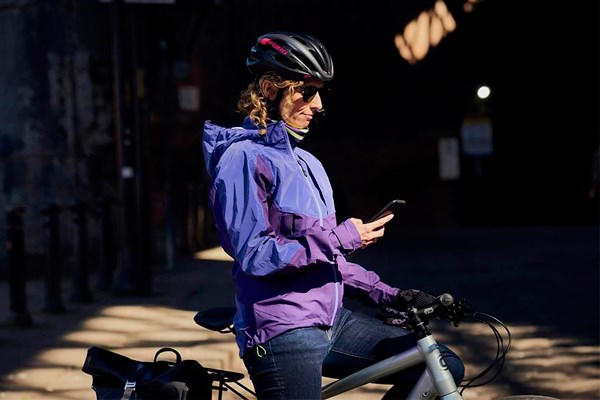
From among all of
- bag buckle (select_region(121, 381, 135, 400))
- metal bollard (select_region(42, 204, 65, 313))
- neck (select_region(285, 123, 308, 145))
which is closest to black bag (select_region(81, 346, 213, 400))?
bag buckle (select_region(121, 381, 135, 400))

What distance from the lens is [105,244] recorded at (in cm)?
1120

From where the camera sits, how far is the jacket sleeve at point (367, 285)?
340 centimetres

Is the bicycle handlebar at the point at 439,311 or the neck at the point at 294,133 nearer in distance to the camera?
the bicycle handlebar at the point at 439,311

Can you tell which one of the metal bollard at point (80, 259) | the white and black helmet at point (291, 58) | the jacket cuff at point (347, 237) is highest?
the white and black helmet at point (291, 58)

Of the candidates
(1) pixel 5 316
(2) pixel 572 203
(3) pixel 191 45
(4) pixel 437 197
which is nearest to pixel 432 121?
(4) pixel 437 197

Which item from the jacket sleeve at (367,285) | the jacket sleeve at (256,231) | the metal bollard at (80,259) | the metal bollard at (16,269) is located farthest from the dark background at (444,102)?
the jacket sleeve at (256,231)

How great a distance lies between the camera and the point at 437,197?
18906 millimetres

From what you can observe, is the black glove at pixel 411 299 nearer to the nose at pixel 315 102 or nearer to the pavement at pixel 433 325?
the nose at pixel 315 102

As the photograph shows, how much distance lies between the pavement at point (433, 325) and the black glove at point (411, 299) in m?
3.16

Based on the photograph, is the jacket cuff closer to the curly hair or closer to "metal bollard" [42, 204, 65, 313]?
the curly hair

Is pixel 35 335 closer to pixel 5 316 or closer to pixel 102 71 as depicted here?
pixel 5 316

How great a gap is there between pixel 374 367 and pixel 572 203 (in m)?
17.0

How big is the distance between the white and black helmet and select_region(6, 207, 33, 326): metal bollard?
19.9 ft

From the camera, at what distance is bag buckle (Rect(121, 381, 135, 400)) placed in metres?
3.02
